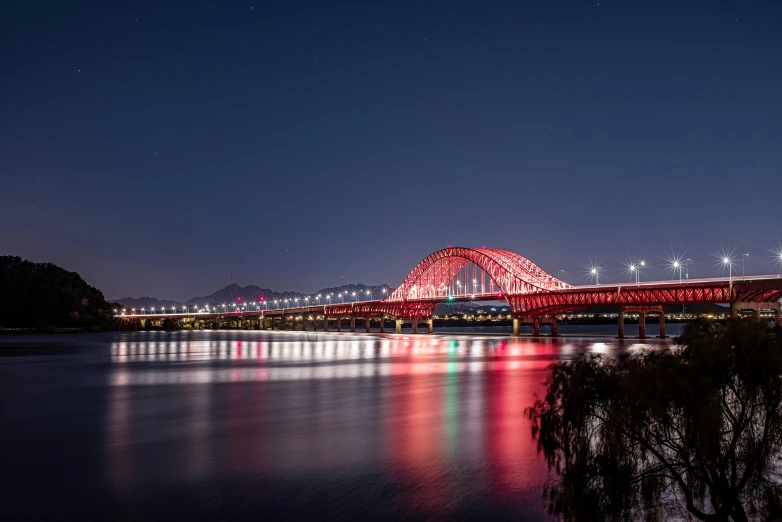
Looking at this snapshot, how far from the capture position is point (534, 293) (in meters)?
118

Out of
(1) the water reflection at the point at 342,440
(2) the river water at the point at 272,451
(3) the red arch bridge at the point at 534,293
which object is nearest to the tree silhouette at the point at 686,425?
(2) the river water at the point at 272,451

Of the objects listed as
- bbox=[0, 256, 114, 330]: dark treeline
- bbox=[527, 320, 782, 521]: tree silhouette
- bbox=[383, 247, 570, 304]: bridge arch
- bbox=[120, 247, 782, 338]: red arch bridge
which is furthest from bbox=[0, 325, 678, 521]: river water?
bbox=[0, 256, 114, 330]: dark treeline

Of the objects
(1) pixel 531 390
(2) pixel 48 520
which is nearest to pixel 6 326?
(1) pixel 531 390

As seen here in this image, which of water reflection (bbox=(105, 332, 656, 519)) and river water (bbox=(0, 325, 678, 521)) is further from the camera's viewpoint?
water reflection (bbox=(105, 332, 656, 519))

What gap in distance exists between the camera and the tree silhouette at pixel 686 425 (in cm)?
1077

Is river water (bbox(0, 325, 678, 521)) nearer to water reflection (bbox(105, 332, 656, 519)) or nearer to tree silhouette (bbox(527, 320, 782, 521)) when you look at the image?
water reflection (bbox(105, 332, 656, 519))

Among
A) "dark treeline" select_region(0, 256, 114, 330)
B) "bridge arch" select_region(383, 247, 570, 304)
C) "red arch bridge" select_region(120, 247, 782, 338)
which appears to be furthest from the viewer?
"dark treeline" select_region(0, 256, 114, 330)

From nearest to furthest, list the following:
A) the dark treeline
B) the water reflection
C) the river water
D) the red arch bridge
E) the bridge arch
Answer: the river water, the water reflection, the red arch bridge, the bridge arch, the dark treeline

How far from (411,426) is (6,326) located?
16175 cm

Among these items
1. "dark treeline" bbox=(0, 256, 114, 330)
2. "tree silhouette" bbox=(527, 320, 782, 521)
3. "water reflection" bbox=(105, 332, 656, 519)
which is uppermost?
"dark treeline" bbox=(0, 256, 114, 330)

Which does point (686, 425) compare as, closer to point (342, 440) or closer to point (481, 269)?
point (342, 440)

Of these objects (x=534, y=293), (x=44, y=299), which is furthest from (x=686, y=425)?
(x=44, y=299)

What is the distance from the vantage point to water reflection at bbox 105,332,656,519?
15.8m

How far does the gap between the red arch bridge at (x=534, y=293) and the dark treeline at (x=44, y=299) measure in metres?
57.8
